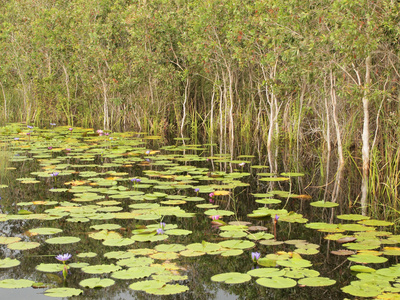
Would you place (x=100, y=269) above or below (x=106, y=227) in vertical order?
below

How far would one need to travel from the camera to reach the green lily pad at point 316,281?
3.70 meters

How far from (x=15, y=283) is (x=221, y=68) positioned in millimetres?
11429

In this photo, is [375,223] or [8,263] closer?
[8,263]

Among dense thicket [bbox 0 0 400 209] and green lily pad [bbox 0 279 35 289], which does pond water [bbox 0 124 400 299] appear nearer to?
green lily pad [bbox 0 279 35 289]

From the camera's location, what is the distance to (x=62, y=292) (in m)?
3.55

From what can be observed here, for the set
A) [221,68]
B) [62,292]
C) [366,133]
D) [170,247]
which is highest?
[221,68]

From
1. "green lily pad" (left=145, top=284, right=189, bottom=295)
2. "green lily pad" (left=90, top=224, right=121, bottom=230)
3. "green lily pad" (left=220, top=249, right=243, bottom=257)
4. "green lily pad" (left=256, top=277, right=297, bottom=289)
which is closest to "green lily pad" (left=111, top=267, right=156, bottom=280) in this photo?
"green lily pad" (left=145, top=284, right=189, bottom=295)

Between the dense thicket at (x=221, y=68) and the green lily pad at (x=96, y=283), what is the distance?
15.1 ft

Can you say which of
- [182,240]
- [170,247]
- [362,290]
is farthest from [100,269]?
[362,290]

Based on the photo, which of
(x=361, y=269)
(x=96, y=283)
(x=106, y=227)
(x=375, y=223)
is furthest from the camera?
(x=375, y=223)

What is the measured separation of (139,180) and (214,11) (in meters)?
7.07

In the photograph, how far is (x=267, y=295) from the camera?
3.75 meters

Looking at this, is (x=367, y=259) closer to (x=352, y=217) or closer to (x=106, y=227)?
(x=352, y=217)

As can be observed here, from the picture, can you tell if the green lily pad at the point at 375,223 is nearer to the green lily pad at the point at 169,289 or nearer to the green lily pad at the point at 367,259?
the green lily pad at the point at 367,259
